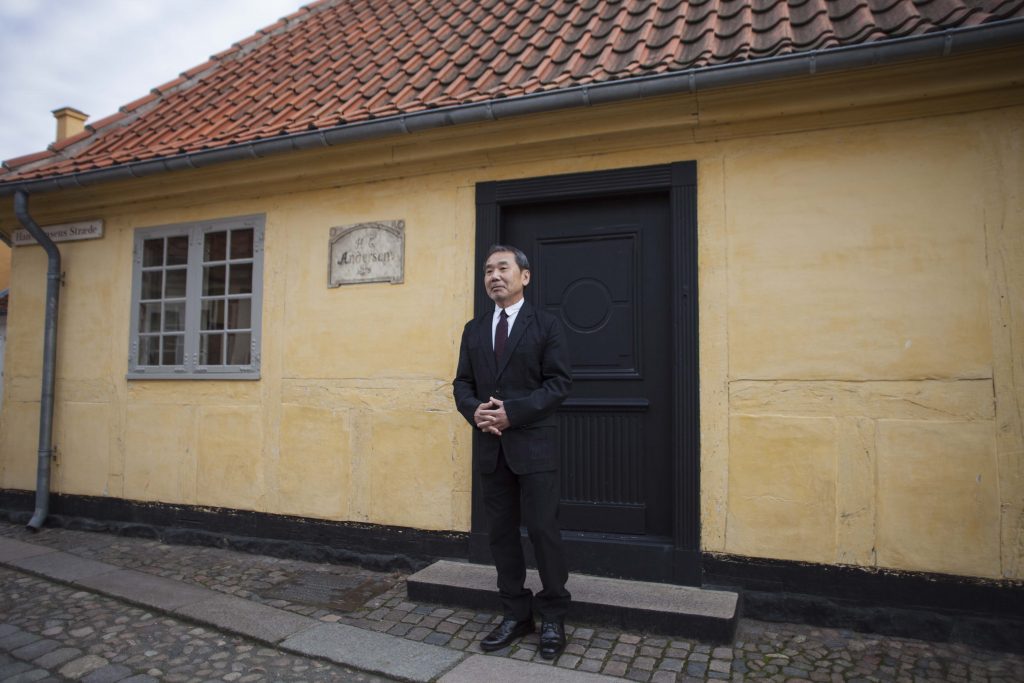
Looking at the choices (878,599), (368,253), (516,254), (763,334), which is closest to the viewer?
(516,254)

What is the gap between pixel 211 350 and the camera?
19.9 feet

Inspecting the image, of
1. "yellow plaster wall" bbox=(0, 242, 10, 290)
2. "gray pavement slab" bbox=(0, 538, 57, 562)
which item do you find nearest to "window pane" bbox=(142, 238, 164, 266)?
"gray pavement slab" bbox=(0, 538, 57, 562)

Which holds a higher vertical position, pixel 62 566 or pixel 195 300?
pixel 195 300

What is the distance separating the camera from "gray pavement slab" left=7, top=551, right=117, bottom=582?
4906 millimetres

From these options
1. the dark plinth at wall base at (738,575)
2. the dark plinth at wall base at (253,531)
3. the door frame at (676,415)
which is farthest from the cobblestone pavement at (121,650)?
the door frame at (676,415)

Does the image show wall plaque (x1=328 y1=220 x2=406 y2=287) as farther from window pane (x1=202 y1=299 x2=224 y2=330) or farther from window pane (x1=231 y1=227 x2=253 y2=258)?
window pane (x1=202 y1=299 x2=224 y2=330)

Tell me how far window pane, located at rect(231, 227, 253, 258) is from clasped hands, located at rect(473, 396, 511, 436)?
329 cm

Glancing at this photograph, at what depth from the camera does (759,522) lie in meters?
4.13

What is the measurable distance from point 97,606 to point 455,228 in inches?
133

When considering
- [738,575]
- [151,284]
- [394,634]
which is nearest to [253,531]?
[394,634]

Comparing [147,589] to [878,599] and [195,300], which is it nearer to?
[195,300]

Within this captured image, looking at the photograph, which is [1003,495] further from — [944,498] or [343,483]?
[343,483]

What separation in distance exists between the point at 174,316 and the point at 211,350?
0.56 m

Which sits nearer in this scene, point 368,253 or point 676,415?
point 676,415
